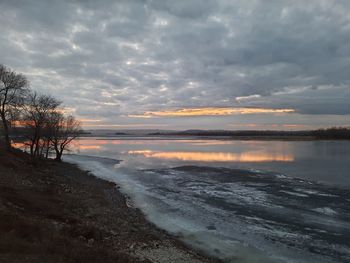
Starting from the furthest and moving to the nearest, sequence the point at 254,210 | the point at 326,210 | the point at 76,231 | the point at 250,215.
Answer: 1. the point at 254,210
2. the point at 326,210
3. the point at 250,215
4. the point at 76,231

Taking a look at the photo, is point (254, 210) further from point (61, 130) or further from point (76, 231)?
point (61, 130)

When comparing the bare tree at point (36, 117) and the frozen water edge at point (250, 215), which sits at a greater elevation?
the bare tree at point (36, 117)

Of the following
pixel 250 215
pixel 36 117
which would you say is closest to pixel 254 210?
pixel 250 215

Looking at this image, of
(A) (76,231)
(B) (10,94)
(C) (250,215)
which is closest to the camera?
(A) (76,231)

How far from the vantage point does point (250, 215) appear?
68.8 feet

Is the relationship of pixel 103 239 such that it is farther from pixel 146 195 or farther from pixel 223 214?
pixel 146 195

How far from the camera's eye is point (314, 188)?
29.2m

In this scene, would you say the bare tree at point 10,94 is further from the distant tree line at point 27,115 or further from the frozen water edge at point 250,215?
the frozen water edge at point 250,215

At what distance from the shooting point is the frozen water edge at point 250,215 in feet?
50.0

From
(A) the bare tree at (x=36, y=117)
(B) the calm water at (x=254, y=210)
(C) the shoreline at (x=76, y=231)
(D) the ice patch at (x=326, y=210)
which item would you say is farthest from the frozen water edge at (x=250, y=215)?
(A) the bare tree at (x=36, y=117)

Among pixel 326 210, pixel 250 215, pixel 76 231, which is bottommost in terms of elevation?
pixel 250 215

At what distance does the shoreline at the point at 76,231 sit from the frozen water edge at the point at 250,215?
1598 mm

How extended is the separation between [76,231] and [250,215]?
10660 millimetres

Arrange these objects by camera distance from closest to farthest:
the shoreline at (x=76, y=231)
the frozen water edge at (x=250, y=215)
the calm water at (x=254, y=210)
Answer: the shoreline at (x=76, y=231) < the frozen water edge at (x=250, y=215) < the calm water at (x=254, y=210)
